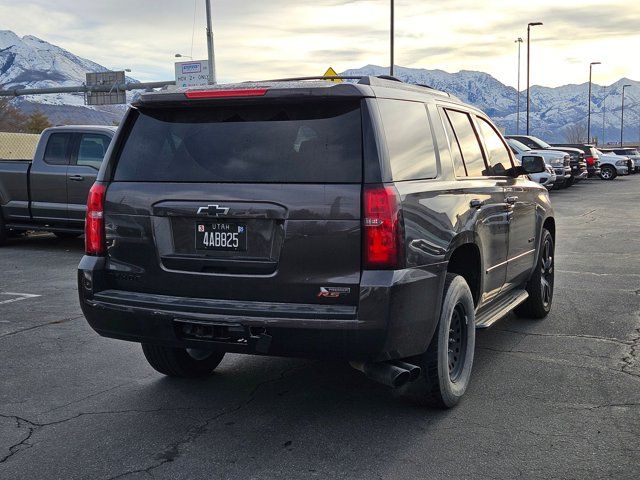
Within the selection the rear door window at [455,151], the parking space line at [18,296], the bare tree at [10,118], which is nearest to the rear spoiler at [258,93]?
the rear door window at [455,151]

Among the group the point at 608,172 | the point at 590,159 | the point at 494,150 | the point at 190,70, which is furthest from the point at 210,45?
the point at 494,150

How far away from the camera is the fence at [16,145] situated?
842 inches

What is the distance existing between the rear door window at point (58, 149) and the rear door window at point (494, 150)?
8.30 meters

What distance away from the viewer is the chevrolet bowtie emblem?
164 inches

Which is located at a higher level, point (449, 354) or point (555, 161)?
point (555, 161)

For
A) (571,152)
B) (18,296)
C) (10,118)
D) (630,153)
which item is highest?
(10,118)

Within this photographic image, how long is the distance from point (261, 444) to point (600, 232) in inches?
482

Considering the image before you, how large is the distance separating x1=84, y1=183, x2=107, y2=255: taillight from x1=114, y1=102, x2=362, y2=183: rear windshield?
0.51 feet

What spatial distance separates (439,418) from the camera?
4.55 m

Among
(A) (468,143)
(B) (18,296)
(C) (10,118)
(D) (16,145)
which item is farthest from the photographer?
(C) (10,118)

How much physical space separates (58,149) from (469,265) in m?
9.24

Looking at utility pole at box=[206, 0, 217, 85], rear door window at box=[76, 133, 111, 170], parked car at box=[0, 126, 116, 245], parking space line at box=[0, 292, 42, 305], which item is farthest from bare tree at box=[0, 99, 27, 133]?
parking space line at box=[0, 292, 42, 305]

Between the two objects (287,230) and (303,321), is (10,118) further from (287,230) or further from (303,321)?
(303,321)

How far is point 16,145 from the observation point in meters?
22.1
